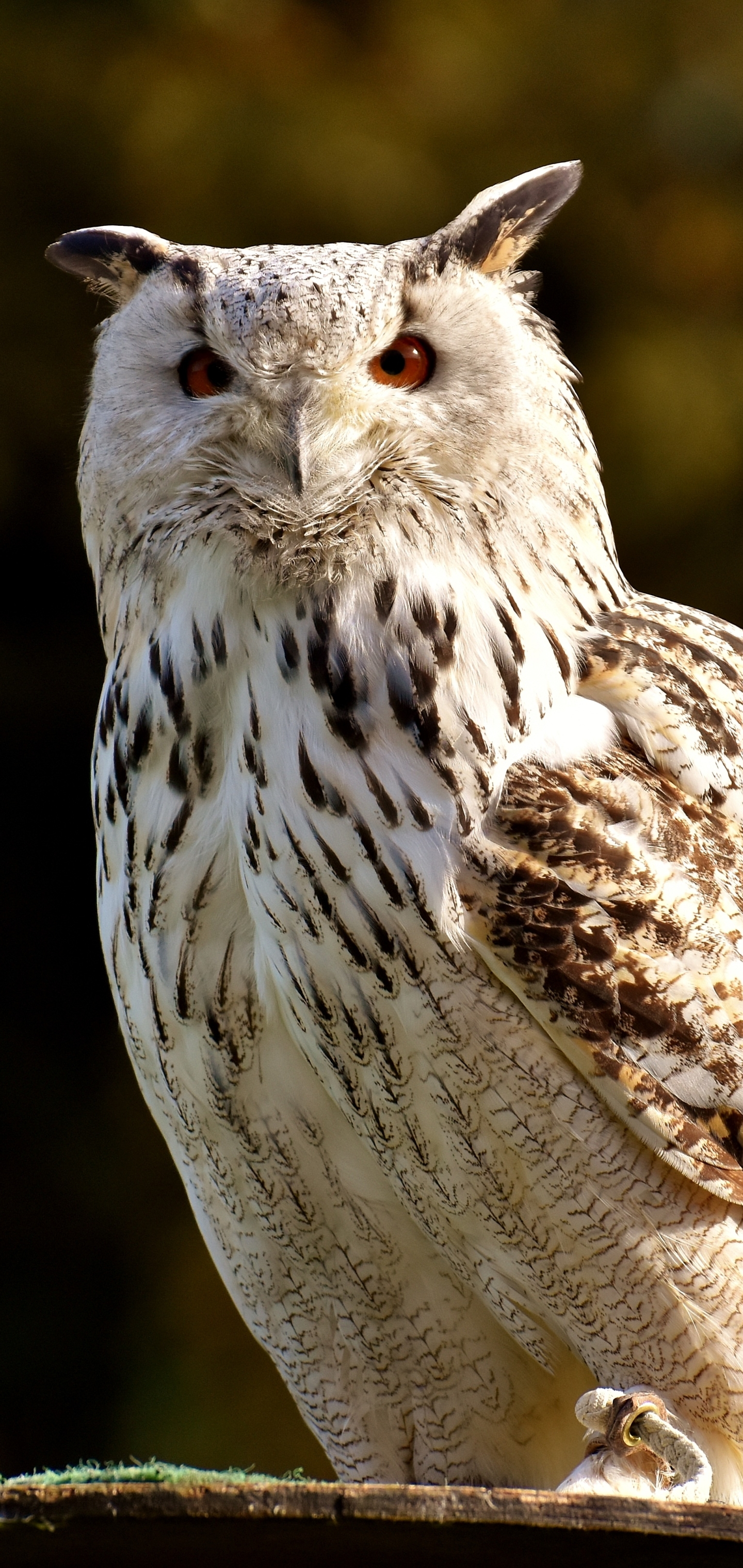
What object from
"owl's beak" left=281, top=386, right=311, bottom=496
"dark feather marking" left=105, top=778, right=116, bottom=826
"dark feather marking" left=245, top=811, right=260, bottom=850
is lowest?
"dark feather marking" left=105, top=778, right=116, bottom=826

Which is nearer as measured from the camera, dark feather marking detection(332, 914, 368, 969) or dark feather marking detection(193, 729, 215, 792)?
dark feather marking detection(332, 914, 368, 969)

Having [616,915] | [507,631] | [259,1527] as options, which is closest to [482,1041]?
[616,915]

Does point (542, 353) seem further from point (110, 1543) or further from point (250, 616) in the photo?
point (110, 1543)

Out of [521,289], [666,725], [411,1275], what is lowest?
[411,1275]

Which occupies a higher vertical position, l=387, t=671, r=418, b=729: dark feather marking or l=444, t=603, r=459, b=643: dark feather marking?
l=444, t=603, r=459, b=643: dark feather marking

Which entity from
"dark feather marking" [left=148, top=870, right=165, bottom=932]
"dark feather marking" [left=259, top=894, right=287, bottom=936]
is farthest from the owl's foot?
"dark feather marking" [left=148, top=870, right=165, bottom=932]

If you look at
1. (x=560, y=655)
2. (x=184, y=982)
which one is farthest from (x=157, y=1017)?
(x=560, y=655)

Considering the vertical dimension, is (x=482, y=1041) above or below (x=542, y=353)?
below

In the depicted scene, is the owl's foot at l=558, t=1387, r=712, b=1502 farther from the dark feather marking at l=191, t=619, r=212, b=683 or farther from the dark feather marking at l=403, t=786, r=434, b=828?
the dark feather marking at l=191, t=619, r=212, b=683
